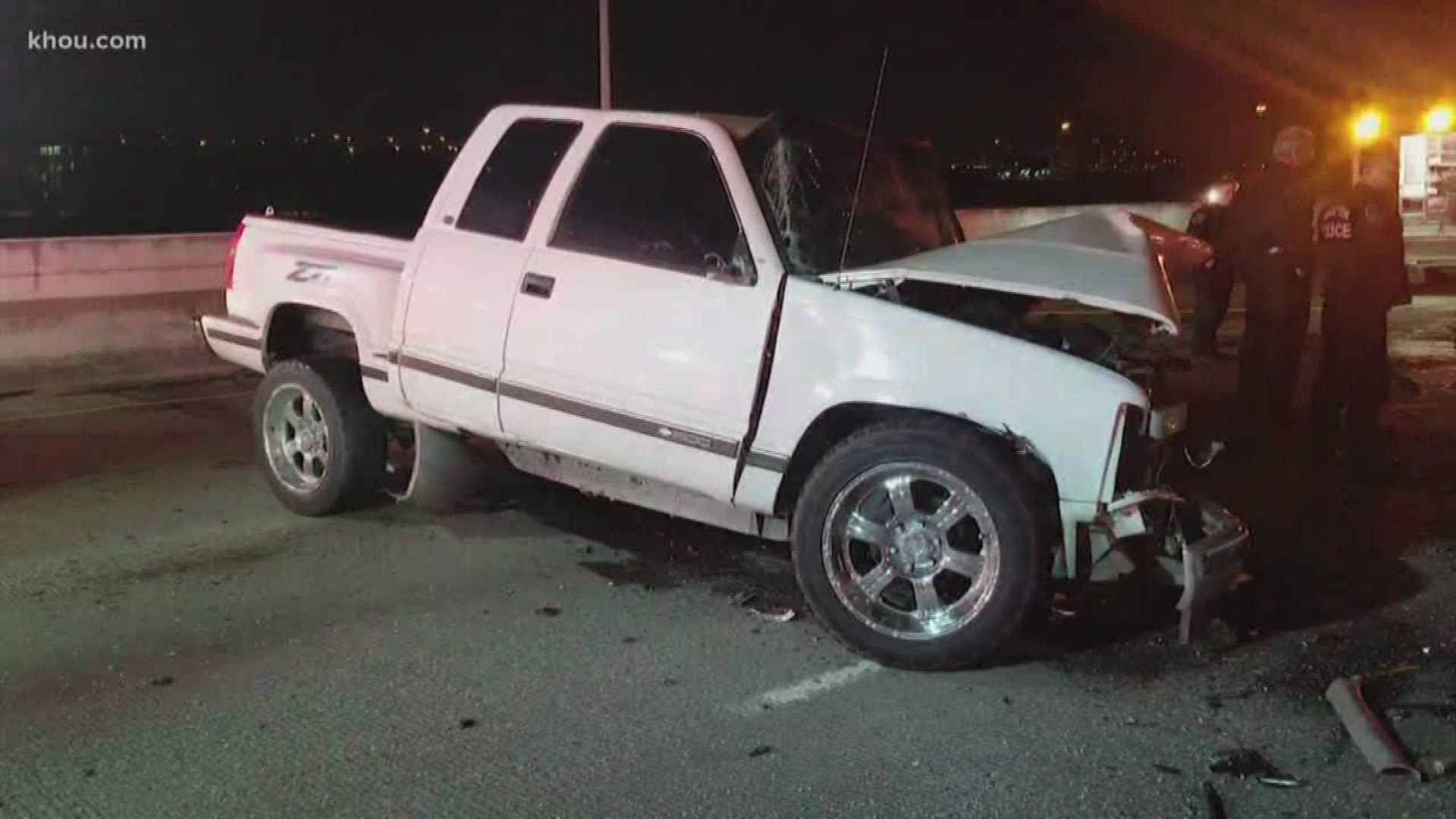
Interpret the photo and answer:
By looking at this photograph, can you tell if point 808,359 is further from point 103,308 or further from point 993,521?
point 103,308

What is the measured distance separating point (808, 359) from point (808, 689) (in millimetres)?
1174

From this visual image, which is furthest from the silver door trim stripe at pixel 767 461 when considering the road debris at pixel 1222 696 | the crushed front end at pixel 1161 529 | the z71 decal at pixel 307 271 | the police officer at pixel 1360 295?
the police officer at pixel 1360 295

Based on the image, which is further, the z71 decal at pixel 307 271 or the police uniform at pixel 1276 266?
the police uniform at pixel 1276 266

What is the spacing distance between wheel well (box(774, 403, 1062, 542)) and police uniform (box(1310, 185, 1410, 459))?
15.0ft

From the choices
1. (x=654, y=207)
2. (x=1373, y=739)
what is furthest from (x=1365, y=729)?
(x=654, y=207)

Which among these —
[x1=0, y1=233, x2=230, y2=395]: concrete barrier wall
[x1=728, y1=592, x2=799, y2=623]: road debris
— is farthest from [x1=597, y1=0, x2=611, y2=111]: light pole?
[x1=728, y1=592, x2=799, y2=623]: road debris

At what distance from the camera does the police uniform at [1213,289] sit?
12586mm

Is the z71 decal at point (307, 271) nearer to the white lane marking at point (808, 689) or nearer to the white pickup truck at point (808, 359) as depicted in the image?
the white pickup truck at point (808, 359)

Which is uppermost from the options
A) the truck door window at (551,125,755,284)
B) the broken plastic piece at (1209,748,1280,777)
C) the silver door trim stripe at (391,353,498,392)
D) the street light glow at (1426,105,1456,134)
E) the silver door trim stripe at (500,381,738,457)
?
the street light glow at (1426,105,1456,134)

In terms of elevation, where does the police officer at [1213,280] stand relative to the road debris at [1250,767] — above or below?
above

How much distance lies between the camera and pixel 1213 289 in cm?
1281

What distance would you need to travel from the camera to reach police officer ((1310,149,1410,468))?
8.36 m

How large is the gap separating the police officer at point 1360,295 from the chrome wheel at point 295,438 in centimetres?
595

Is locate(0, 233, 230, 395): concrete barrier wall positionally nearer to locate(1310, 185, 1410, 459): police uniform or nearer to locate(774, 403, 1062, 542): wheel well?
locate(774, 403, 1062, 542): wheel well
